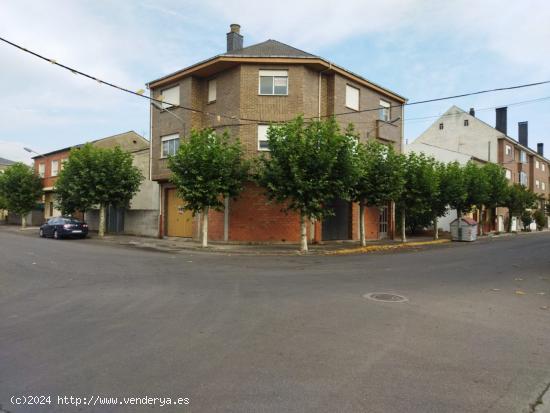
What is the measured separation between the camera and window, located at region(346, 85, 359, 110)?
22516 mm

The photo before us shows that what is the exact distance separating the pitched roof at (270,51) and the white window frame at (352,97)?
10.7ft

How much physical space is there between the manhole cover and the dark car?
66.8 ft

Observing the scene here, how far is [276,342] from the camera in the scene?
477cm

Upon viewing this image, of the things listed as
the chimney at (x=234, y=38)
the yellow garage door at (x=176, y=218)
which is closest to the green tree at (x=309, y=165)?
the yellow garage door at (x=176, y=218)

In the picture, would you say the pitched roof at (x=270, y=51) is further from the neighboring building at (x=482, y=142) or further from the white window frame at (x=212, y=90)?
the neighboring building at (x=482, y=142)

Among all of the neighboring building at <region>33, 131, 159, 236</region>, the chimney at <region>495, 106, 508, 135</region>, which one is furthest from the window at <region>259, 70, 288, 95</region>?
the chimney at <region>495, 106, 508, 135</region>

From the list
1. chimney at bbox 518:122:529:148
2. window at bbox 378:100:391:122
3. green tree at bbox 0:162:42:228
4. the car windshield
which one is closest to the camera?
the car windshield

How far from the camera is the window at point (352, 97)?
22.5 metres

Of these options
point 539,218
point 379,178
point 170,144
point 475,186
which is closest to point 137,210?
point 170,144

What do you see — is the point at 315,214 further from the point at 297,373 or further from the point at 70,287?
the point at 297,373

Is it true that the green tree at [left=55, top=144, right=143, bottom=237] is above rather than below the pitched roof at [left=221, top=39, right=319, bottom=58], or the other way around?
below

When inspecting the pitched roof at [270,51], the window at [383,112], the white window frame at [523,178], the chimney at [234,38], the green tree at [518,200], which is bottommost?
the green tree at [518,200]

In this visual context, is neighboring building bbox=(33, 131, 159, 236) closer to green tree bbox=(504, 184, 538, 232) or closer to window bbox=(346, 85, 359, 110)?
window bbox=(346, 85, 359, 110)

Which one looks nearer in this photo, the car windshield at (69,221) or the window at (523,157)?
the car windshield at (69,221)
